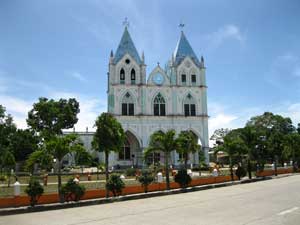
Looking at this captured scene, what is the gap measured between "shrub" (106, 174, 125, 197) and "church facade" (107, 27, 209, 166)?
28432mm

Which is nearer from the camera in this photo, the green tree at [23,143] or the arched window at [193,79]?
the arched window at [193,79]

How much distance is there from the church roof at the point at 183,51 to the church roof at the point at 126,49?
6576mm

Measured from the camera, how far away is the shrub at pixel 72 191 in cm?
1455

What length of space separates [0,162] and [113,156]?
15113mm

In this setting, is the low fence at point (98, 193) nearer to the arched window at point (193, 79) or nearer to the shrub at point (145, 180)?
the shrub at point (145, 180)

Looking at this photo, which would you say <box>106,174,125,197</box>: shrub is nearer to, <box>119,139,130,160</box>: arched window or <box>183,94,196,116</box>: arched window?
<box>119,139,130,160</box>: arched window

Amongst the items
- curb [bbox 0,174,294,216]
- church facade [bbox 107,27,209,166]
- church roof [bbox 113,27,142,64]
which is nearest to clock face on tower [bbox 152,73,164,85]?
church facade [bbox 107,27,209,166]

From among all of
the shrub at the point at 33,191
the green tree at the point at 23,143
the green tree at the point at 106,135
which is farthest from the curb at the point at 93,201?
the green tree at the point at 23,143

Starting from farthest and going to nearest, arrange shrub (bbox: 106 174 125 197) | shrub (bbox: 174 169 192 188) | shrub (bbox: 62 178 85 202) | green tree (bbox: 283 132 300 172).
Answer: green tree (bbox: 283 132 300 172), shrub (bbox: 174 169 192 188), shrub (bbox: 106 174 125 197), shrub (bbox: 62 178 85 202)

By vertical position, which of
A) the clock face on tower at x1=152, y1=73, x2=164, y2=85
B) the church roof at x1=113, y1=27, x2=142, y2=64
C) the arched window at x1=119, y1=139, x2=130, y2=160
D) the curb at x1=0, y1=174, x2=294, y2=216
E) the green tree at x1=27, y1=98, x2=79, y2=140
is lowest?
the curb at x1=0, y1=174, x2=294, y2=216

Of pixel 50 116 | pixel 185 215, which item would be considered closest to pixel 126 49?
pixel 50 116

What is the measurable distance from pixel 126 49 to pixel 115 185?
36.1 metres

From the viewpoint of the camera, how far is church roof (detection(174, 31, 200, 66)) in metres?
51.3

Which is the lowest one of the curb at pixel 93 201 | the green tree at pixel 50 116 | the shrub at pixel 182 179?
the curb at pixel 93 201
